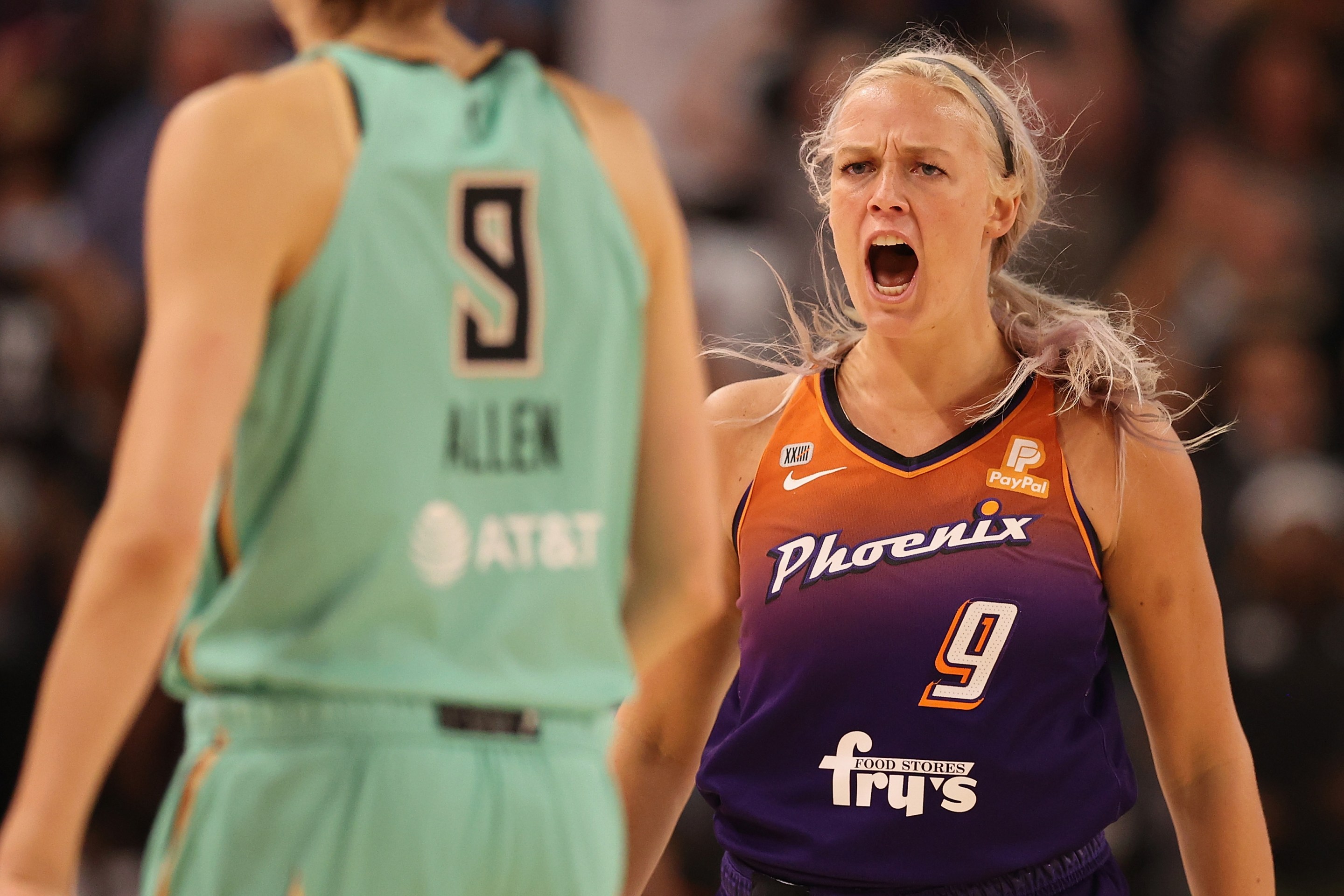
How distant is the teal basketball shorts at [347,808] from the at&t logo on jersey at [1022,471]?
163cm

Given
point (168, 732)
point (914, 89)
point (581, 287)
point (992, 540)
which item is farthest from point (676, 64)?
point (581, 287)

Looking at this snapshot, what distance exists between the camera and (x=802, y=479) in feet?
11.0

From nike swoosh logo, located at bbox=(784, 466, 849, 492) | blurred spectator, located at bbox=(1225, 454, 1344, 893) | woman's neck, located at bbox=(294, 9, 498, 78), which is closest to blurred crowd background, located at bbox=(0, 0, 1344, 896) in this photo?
blurred spectator, located at bbox=(1225, 454, 1344, 893)

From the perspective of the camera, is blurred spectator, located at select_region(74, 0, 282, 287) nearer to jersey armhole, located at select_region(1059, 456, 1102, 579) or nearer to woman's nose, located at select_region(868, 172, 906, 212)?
woman's nose, located at select_region(868, 172, 906, 212)

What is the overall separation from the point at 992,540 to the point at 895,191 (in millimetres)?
723

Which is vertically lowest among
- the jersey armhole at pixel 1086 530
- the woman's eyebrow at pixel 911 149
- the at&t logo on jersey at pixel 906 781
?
the at&t logo on jersey at pixel 906 781

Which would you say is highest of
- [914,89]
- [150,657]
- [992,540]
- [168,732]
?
[914,89]

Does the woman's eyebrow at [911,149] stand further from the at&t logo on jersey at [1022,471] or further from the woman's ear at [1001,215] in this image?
the at&t logo on jersey at [1022,471]

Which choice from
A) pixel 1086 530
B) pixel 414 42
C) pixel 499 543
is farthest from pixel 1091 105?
pixel 499 543

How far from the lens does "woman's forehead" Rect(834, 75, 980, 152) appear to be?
334 centimetres

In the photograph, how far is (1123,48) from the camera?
24.4 feet

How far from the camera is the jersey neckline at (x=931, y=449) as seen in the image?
10.9 ft

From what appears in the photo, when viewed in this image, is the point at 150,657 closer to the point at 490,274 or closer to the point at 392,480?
the point at 392,480

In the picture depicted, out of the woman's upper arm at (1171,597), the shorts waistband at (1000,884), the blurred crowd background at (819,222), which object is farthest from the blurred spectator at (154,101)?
the woman's upper arm at (1171,597)
